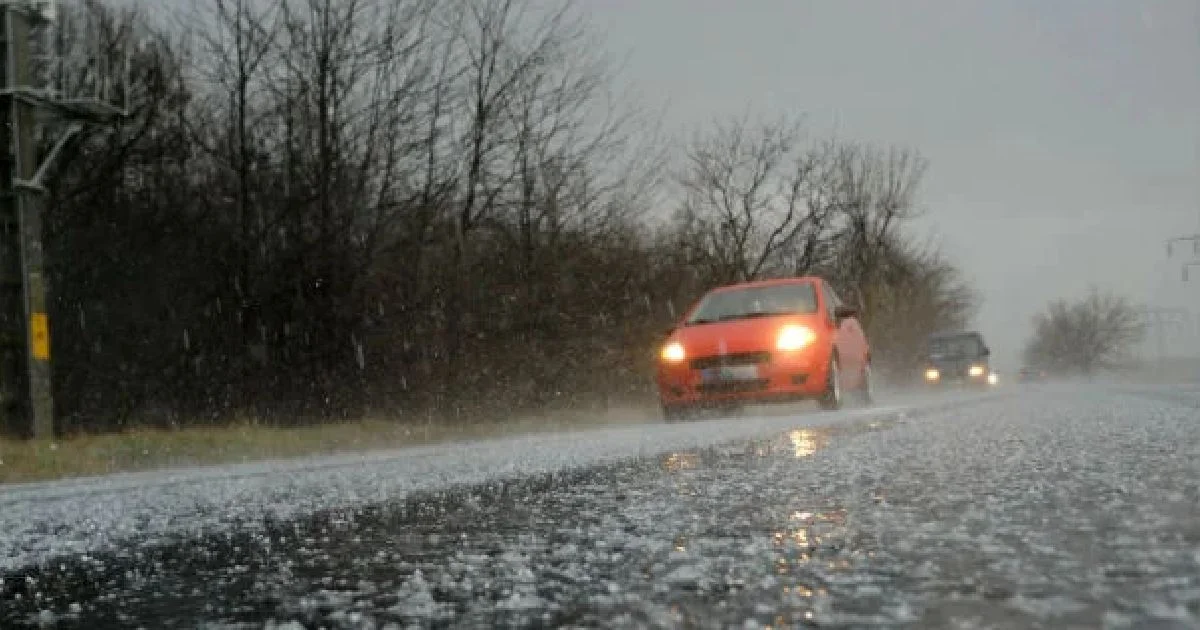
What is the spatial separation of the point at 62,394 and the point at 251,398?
2294mm

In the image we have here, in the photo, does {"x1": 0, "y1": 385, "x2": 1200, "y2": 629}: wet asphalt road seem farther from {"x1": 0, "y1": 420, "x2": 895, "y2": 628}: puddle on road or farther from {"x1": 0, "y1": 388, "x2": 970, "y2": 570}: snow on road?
{"x1": 0, "y1": 388, "x2": 970, "y2": 570}: snow on road

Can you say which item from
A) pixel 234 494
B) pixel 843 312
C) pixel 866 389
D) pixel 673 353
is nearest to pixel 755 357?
pixel 673 353

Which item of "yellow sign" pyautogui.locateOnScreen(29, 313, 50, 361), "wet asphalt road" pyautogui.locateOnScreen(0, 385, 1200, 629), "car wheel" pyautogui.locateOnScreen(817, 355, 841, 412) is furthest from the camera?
"car wheel" pyautogui.locateOnScreen(817, 355, 841, 412)

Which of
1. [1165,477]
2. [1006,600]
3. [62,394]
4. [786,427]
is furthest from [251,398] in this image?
[1006,600]

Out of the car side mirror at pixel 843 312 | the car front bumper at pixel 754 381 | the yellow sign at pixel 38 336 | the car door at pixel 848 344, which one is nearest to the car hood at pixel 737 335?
the car front bumper at pixel 754 381

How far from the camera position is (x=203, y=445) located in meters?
10.1

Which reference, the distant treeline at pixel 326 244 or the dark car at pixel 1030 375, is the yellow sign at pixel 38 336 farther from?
the dark car at pixel 1030 375

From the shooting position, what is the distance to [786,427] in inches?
318

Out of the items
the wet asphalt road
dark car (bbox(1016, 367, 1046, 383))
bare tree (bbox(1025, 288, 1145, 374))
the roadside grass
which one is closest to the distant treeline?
the roadside grass

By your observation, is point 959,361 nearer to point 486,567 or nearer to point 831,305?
point 831,305

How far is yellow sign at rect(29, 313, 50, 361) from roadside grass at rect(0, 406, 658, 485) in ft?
2.71

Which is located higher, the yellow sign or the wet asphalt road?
the yellow sign

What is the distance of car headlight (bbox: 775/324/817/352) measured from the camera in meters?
11.6

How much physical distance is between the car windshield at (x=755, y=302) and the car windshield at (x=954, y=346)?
2144 centimetres
